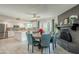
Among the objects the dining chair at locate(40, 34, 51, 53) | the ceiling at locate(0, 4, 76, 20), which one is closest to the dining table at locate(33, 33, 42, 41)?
the dining chair at locate(40, 34, 51, 53)

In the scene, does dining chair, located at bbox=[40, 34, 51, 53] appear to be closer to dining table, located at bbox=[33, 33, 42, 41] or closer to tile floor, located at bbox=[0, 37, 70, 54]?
dining table, located at bbox=[33, 33, 42, 41]

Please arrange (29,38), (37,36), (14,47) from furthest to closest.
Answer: (29,38), (37,36), (14,47)

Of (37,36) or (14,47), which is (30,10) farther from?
(14,47)

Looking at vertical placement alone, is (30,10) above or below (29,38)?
above

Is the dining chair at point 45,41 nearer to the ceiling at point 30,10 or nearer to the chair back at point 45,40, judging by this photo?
the chair back at point 45,40

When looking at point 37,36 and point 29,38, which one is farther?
point 29,38

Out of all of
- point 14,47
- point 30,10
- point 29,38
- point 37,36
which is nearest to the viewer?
point 30,10

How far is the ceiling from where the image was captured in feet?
10.4

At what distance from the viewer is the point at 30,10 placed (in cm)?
336

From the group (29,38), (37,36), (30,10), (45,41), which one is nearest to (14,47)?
(29,38)

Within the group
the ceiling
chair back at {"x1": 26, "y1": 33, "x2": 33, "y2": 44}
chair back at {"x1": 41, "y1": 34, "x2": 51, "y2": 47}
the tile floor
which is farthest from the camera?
chair back at {"x1": 26, "y1": 33, "x2": 33, "y2": 44}

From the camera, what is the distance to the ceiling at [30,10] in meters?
3.18

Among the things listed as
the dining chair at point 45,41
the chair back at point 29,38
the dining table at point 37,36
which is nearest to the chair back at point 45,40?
the dining chair at point 45,41
